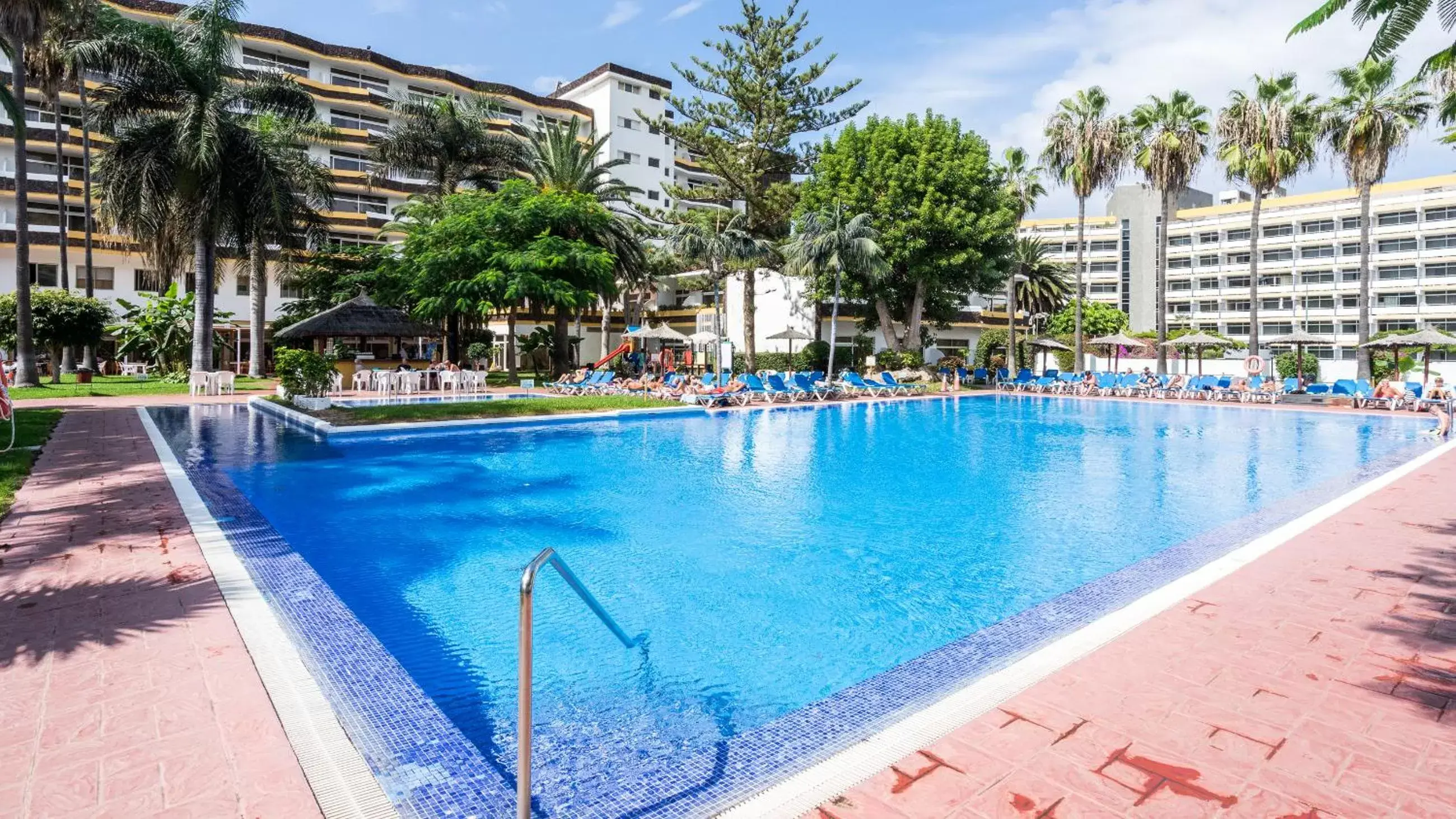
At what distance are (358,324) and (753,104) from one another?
18315mm

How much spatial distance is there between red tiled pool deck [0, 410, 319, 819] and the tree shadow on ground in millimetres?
10

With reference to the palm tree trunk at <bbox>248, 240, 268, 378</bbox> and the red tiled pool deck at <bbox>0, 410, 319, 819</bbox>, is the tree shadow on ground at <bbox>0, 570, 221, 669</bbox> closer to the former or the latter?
the red tiled pool deck at <bbox>0, 410, 319, 819</bbox>

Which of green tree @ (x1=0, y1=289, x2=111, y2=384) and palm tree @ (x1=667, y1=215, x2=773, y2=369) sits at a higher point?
palm tree @ (x1=667, y1=215, x2=773, y2=369)

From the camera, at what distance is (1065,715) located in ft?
11.2

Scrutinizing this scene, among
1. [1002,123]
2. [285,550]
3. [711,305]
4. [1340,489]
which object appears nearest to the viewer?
[285,550]

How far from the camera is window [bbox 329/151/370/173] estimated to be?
42.0 meters

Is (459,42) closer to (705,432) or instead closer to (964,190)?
(964,190)

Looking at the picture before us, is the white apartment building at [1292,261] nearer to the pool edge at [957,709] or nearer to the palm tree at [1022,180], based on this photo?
the palm tree at [1022,180]

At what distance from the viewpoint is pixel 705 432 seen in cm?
1653

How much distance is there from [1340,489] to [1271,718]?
7703mm

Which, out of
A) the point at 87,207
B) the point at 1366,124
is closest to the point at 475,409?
the point at 87,207

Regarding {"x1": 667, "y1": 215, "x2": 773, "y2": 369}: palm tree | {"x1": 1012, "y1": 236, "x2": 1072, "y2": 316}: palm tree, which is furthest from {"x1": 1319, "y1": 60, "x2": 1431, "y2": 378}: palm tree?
{"x1": 667, "y1": 215, "x2": 773, "y2": 369}: palm tree

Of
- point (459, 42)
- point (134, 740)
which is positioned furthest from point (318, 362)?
point (459, 42)

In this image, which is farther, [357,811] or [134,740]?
[134,740]
